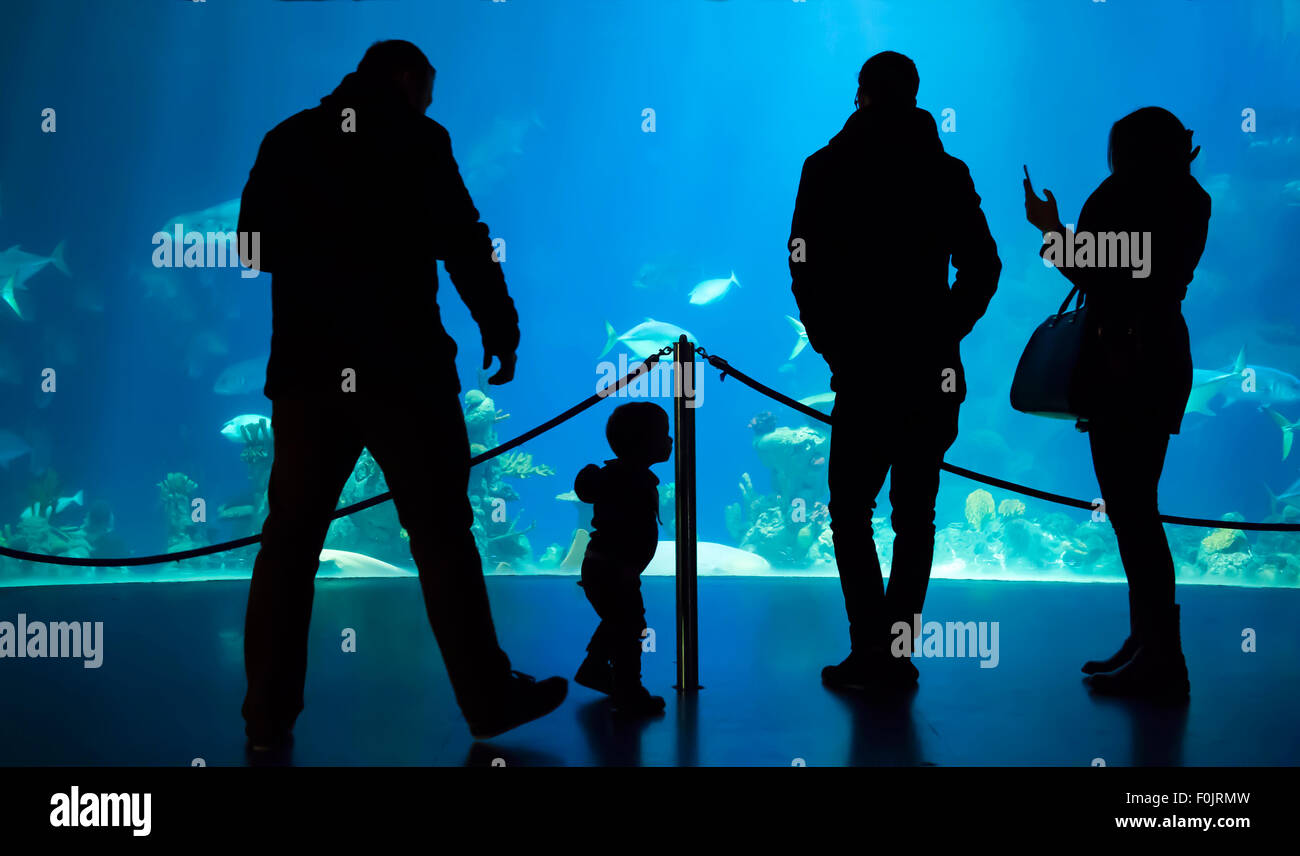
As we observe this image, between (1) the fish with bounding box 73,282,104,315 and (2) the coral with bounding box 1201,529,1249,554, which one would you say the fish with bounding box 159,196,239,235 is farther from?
(2) the coral with bounding box 1201,529,1249,554

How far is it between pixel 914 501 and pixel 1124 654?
0.83 metres

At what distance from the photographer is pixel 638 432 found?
2299 millimetres

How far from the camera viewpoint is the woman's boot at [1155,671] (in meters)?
2.34

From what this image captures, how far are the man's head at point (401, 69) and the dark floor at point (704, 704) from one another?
149cm

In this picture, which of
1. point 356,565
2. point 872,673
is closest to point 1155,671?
point 872,673

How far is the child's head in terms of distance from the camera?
2297mm

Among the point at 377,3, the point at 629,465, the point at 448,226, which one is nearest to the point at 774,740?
the point at 629,465

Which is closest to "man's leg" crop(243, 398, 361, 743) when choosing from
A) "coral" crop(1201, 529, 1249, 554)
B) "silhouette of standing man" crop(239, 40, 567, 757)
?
"silhouette of standing man" crop(239, 40, 567, 757)

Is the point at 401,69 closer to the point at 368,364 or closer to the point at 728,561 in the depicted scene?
the point at 368,364

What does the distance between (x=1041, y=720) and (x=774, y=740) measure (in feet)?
2.32

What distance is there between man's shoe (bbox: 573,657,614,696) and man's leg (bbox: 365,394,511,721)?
0.45 m

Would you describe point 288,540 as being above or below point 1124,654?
above

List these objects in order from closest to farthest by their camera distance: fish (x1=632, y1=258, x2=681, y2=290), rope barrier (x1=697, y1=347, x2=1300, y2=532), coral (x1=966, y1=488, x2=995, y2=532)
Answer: rope barrier (x1=697, y1=347, x2=1300, y2=532), coral (x1=966, y1=488, x2=995, y2=532), fish (x1=632, y1=258, x2=681, y2=290)

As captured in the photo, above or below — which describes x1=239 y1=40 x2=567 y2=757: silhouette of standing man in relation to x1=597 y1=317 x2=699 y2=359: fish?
below
